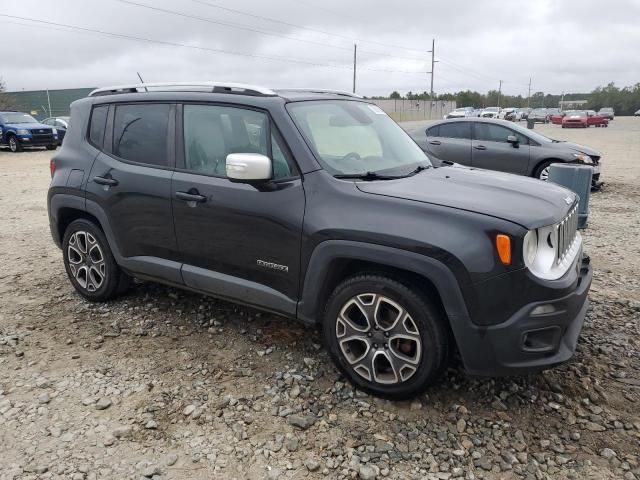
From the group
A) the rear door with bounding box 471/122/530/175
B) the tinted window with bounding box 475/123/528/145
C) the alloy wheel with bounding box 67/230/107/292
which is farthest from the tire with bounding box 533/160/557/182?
the alloy wheel with bounding box 67/230/107/292

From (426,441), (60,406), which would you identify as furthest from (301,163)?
(60,406)

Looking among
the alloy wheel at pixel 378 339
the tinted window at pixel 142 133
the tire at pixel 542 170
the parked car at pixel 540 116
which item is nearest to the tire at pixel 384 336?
the alloy wheel at pixel 378 339

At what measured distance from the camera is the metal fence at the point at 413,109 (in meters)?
62.0

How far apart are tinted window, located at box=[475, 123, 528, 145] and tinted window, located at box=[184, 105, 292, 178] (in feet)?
26.0

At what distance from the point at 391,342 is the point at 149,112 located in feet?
8.44

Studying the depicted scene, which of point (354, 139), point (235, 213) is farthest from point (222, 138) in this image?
point (354, 139)

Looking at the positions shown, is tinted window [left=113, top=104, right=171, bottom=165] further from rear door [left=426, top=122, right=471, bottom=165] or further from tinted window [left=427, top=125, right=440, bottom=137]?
tinted window [left=427, top=125, right=440, bottom=137]

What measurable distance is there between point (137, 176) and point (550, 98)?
151153 millimetres

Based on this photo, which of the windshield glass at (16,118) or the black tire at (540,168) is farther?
the windshield glass at (16,118)

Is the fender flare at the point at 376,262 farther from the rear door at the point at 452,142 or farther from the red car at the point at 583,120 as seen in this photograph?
the red car at the point at 583,120

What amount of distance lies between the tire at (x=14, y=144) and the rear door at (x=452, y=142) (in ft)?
57.6

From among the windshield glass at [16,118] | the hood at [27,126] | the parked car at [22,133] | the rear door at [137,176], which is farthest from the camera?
the windshield glass at [16,118]

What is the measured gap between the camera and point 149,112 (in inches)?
161

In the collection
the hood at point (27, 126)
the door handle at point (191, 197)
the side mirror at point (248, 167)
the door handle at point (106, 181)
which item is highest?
the side mirror at point (248, 167)
